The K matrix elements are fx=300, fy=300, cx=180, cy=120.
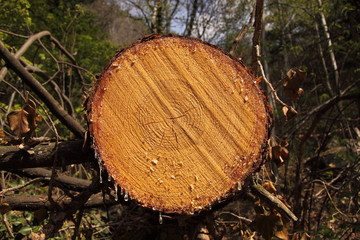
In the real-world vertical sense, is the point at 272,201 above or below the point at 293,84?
below

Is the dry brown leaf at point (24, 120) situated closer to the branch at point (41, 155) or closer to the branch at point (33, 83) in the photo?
the branch at point (41, 155)

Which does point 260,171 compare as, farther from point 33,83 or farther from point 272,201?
point 33,83

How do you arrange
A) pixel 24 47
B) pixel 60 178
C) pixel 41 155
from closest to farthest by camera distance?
pixel 41 155, pixel 60 178, pixel 24 47

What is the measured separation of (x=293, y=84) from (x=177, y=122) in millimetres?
675

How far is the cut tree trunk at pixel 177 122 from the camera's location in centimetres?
→ 116

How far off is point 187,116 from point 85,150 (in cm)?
43

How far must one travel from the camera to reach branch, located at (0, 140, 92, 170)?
4.25ft

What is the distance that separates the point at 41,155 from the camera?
132 centimetres

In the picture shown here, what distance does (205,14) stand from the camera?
8.31 m

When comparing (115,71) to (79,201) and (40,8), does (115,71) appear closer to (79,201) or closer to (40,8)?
(79,201)

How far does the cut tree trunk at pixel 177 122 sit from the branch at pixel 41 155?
9.5 inches

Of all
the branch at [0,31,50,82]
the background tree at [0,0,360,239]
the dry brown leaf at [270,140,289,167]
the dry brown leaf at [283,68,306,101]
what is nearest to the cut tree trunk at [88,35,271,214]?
the background tree at [0,0,360,239]

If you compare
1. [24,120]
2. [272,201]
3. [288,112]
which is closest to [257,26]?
[288,112]

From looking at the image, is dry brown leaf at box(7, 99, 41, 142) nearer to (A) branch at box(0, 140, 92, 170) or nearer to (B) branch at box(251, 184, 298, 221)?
(A) branch at box(0, 140, 92, 170)
